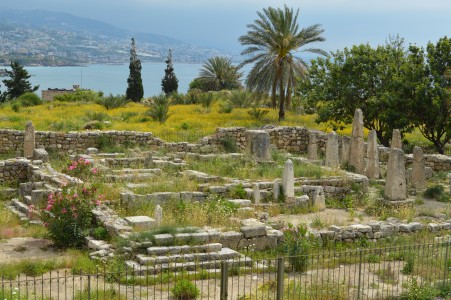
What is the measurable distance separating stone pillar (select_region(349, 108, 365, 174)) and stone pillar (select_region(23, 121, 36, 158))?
1300cm

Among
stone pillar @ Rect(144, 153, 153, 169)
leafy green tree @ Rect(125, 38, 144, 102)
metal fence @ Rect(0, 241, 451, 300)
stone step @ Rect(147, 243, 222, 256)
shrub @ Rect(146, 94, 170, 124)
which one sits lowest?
metal fence @ Rect(0, 241, 451, 300)

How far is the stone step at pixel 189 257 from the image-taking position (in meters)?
13.9

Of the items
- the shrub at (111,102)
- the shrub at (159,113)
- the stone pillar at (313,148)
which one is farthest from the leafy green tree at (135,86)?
the stone pillar at (313,148)

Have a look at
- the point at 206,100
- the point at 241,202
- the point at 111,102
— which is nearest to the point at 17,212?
the point at 241,202

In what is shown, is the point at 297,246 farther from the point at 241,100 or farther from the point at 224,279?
the point at 241,100

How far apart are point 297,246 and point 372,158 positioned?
11203 mm

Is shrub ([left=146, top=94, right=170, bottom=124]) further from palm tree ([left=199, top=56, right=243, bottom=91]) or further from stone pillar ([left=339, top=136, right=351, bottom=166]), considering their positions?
palm tree ([left=199, top=56, right=243, bottom=91])

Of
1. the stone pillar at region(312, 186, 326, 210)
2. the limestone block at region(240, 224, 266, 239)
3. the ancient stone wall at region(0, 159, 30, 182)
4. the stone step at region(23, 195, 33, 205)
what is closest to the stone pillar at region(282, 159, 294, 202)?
the stone pillar at region(312, 186, 326, 210)

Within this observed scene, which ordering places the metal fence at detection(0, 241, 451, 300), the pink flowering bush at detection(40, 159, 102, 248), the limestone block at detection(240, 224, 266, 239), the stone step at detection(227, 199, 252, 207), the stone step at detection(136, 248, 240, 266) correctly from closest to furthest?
the metal fence at detection(0, 241, 451, 300) → the stone step at detection(136, 248, 240, 266) → the pink flowering bush at detection(40, 159, 102, 248) → the limestone block at detection(240, 224, 266, 239) → the stone step at detection(227, 199, 252, 207)

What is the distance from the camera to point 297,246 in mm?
15305

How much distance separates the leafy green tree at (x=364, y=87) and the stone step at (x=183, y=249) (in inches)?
694

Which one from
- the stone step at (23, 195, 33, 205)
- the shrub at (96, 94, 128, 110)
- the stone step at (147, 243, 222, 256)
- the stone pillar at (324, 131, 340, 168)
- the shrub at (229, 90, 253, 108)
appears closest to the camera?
the stone step at (147, 243, 222, 256)

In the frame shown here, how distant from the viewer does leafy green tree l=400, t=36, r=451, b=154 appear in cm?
2911

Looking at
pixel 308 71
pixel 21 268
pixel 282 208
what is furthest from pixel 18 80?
pixel 21 268
